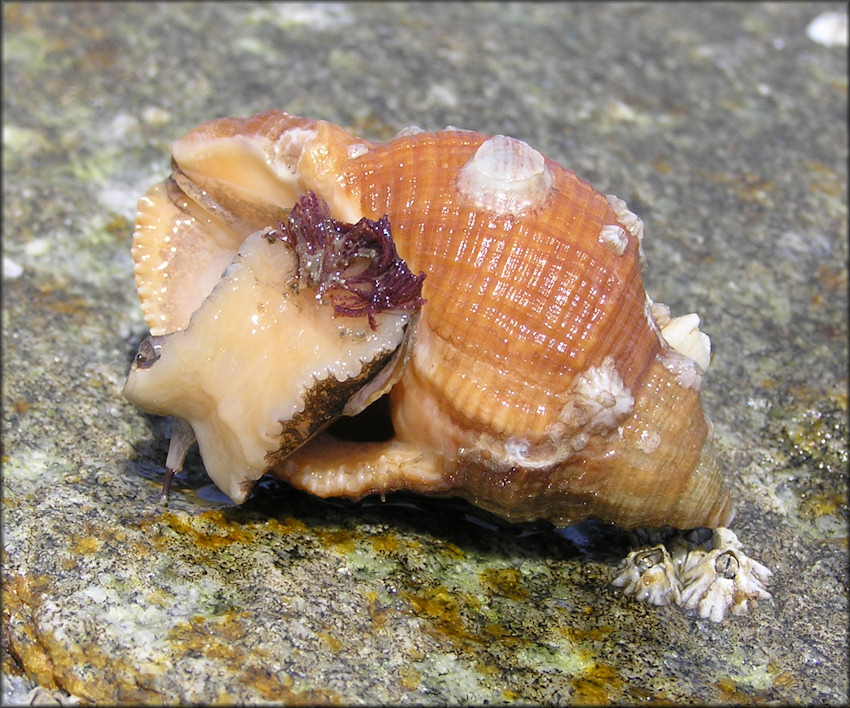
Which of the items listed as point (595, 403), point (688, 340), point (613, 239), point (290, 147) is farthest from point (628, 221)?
point (290, 147)

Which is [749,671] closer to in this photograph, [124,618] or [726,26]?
[124,618]

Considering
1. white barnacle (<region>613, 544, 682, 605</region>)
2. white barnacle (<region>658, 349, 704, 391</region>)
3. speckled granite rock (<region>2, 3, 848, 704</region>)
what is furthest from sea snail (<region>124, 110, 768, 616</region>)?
speckled granite rock (<region>2, 3, 848, 704</region>)

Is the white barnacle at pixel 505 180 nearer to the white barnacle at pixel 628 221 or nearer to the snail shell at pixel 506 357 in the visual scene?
the snail shell at pixel 506 357

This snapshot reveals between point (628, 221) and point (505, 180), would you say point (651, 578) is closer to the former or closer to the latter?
point (628, 221)

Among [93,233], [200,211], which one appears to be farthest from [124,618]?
[93,233]

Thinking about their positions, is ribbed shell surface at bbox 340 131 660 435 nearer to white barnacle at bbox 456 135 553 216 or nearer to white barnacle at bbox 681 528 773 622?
white barnacle at bbox 456 135 553 216
